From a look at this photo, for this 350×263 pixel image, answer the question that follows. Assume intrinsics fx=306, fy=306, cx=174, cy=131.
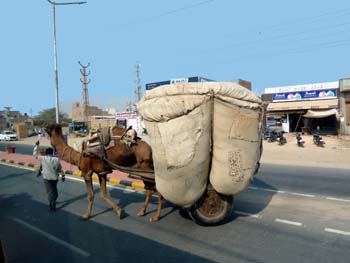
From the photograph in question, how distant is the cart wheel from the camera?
5.39m

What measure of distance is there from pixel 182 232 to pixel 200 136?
1816mm

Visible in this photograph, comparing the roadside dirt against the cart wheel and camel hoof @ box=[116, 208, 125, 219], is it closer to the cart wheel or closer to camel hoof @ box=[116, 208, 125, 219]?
the cart wheel

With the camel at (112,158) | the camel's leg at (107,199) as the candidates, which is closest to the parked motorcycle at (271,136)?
the camel at (112,158)

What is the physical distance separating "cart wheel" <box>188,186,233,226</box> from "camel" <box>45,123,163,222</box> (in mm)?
1151

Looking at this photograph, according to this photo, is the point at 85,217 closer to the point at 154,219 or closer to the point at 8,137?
the point at 154,219

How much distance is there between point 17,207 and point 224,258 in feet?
18.9

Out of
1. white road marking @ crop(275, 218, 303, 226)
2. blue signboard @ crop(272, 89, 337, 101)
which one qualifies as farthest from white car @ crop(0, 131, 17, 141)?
white road marking @ crop(275, 218, 303, 226)

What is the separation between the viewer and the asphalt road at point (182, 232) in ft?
14.8

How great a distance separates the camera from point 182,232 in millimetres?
5383

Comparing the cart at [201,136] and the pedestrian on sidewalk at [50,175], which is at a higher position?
the cart at [201,136]

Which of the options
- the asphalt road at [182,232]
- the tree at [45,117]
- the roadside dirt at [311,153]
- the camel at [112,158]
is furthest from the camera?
the tree at [45,117]

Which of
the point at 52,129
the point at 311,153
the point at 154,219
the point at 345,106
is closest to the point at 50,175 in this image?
the point at 52,129

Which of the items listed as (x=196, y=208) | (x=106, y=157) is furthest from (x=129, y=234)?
(x=106, y=157)

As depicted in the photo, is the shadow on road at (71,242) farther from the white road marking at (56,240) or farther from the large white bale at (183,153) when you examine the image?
the large white bale at (183,153)
